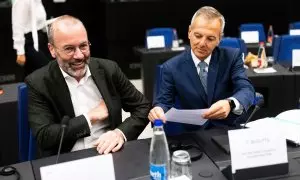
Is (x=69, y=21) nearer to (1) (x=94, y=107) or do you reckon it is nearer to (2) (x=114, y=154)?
(1) (x=94, y=107)

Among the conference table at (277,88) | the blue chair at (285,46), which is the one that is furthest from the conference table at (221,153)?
the blue chair at (285,46)

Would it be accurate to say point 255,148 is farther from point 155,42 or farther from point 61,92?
point 155,42

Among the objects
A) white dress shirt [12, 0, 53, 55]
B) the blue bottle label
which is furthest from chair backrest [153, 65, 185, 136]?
white dress shirt [12, 0, 53, 55]

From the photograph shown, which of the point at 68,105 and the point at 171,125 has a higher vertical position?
the point at 68,105

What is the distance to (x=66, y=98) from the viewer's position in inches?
79.7

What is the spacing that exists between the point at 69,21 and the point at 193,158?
3.02ft

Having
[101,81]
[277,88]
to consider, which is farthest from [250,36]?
[101,81]

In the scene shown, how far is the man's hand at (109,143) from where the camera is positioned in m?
1.77

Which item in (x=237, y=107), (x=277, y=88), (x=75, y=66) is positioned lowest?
(x=277, y=88)

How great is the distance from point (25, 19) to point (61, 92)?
8.49 feet

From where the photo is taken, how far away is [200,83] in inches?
88.2

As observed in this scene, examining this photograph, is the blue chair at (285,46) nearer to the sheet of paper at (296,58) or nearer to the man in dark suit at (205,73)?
the sheet of paper at (296,58)

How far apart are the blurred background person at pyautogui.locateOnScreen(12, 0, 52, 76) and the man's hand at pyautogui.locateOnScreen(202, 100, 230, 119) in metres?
2.93

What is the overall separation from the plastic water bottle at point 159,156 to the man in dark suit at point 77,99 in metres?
0.29
